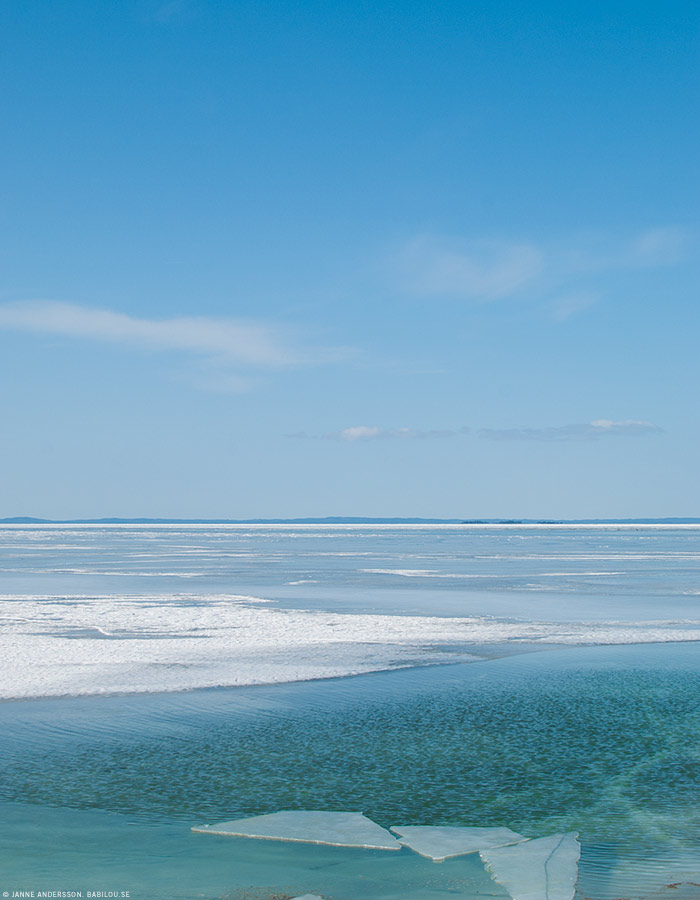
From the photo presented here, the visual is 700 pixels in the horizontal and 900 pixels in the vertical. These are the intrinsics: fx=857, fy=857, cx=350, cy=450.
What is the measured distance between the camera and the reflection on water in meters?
5.48

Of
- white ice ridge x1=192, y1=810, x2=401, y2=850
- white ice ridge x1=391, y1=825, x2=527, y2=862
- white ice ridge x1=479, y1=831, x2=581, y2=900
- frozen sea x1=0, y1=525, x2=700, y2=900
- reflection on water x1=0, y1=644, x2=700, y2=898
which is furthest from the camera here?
reflection on water x1=0, y1=644, x2=700, y2=898

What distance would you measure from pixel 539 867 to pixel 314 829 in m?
1.46

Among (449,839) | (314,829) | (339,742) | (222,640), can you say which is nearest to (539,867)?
(449,839)

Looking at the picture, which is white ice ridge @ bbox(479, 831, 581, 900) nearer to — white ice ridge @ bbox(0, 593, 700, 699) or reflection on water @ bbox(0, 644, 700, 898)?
reflection on water @ bbox(0, 644, 700, 898)

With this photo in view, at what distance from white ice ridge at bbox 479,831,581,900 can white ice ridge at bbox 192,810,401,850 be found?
2.17 feet

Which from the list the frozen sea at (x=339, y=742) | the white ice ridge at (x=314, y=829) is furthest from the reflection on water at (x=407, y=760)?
the white ice ridge at (x=314, y=829)

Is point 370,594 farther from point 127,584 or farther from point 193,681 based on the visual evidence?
point 193,681

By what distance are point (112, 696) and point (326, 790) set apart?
3.82 m

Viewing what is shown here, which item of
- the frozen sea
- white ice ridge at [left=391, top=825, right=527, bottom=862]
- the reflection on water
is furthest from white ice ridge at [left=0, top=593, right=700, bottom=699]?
white ice ridge at [left=391, top=825, right=527, bottom=862]

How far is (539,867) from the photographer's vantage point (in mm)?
4922

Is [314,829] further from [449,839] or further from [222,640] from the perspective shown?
[222,640]

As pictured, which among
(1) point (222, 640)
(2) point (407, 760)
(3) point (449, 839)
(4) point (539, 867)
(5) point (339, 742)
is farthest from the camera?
(1) point (222, 640)

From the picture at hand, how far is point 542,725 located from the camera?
8297 mm

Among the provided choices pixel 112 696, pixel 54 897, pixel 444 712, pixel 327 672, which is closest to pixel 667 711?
pixel 444 712
